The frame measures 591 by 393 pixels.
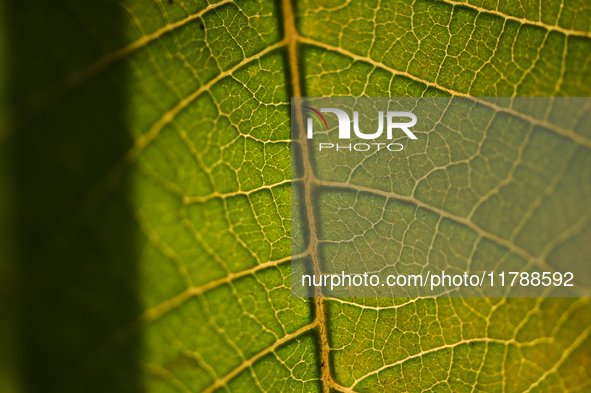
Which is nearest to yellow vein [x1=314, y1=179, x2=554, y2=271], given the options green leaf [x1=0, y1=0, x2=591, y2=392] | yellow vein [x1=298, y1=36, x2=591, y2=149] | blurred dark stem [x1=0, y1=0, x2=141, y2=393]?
green leaf [x1=0, y1=0, x2=591, y2=392]

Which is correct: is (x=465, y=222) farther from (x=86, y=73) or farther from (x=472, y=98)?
(x=86, y=73)

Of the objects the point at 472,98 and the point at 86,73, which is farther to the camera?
the point at 472,98

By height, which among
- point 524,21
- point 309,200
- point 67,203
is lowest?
point 67,203

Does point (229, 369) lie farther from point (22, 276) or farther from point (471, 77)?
point (471, 77)

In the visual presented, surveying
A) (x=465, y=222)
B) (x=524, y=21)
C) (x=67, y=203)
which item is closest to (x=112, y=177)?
(x=67, y=203)

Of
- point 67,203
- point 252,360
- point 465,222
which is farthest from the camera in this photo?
point 465,222

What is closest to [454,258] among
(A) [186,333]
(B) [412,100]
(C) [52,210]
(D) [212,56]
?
(B) [412,100]

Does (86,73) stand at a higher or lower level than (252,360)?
higher

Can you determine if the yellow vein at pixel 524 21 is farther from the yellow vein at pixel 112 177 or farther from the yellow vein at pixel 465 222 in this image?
the yellow vein at pixel 112 177
